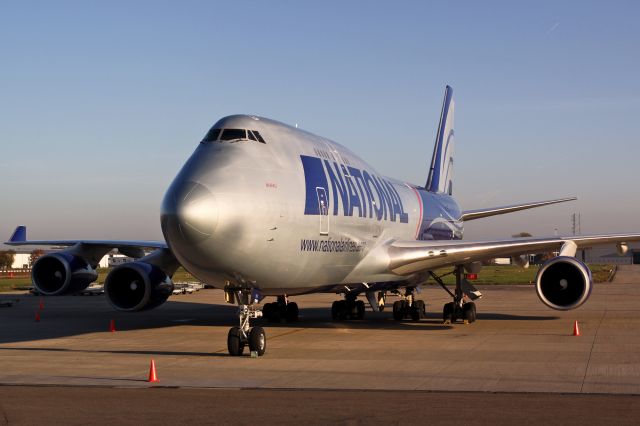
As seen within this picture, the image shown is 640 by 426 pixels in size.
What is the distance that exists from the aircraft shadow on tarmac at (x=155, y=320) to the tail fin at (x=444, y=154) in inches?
220

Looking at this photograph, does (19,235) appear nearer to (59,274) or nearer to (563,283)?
(59,274)

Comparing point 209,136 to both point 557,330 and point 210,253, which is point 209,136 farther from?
point 557,330

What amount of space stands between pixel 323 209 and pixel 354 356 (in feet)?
11.6

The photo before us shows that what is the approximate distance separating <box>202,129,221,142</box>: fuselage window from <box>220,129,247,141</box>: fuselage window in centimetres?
14

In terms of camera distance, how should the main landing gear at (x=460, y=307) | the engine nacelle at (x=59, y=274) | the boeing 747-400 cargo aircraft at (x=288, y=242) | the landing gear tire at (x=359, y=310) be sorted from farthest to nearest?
the landing gear tire at (x=359, y=310) < the main landing gear at (x=460, y=307) < the engine nacelle at (x=59, y=274) < the boeing 747-400 cargo aircraft at (x=288, y=242)

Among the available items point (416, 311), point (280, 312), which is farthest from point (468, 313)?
point (280, 312)

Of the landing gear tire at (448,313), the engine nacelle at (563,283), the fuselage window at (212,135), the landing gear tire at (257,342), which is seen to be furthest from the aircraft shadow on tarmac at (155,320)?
the fuselage window at (212,135)

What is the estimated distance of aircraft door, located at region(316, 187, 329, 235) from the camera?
18.1 metres

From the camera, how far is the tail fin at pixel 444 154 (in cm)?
3291

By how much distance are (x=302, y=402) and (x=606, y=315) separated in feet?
61.3

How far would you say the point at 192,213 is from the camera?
47.2 feet

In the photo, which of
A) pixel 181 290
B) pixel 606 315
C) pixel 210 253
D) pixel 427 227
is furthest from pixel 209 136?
pixel 181 290

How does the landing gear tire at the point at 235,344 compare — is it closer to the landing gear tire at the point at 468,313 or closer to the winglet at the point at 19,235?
the landing gear tire at the point at 468,313

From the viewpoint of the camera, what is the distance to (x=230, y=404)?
10.7 meters
